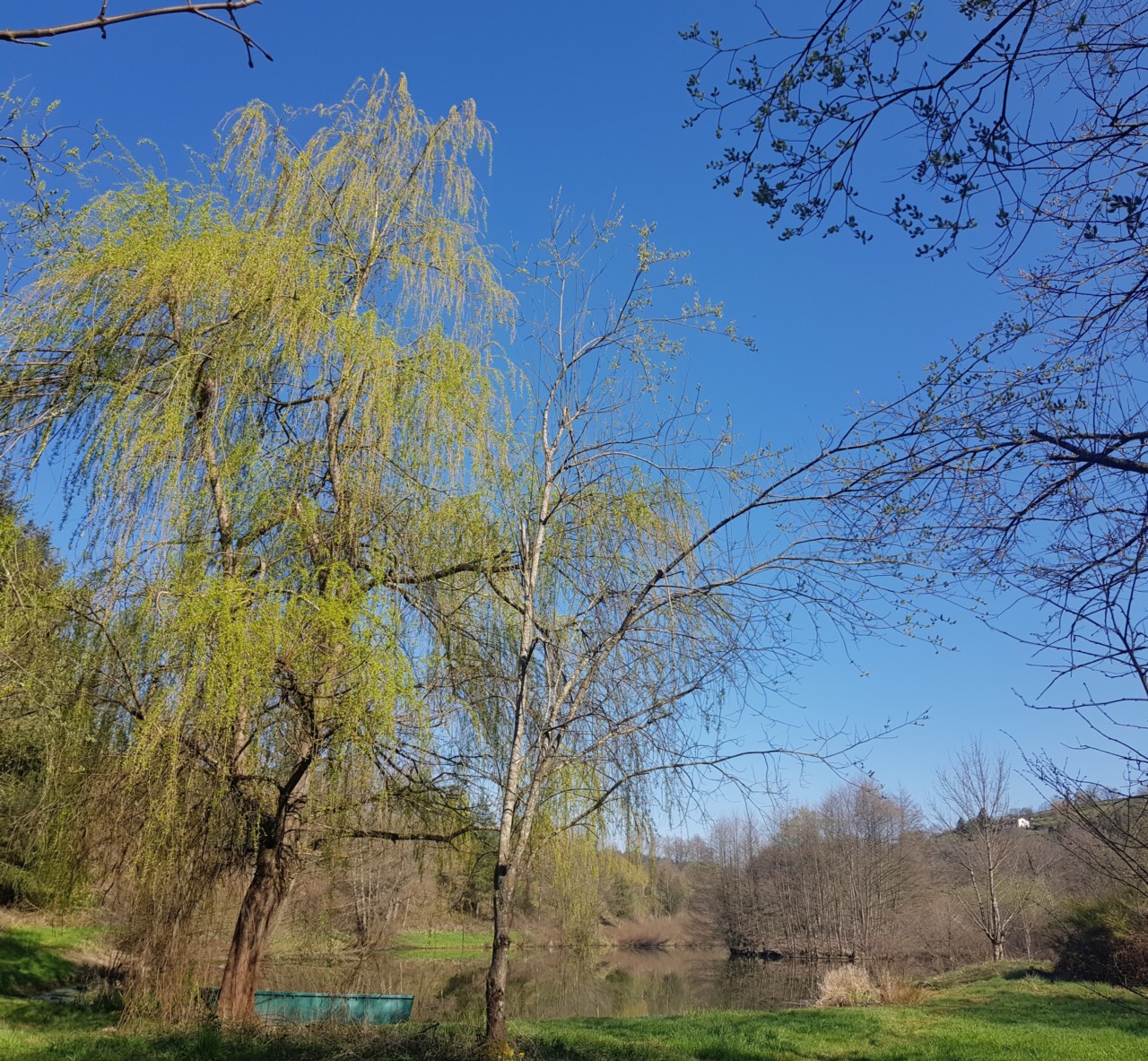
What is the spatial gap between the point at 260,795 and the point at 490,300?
16.9 ft

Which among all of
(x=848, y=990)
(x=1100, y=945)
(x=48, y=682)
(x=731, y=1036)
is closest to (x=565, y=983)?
(x=848, y=990)

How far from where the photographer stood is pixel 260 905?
6.75 meters

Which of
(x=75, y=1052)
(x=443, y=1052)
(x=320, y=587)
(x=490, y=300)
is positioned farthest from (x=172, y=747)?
(x=490, y=300)

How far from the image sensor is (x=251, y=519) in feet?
21.0

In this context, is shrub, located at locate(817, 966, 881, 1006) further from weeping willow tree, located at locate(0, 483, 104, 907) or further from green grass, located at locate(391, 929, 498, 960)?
weeping willow tree, located at locate(0, 483, 104, 907)

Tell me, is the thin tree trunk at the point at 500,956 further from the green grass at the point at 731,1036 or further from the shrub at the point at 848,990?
the shrub at the point at 848,990

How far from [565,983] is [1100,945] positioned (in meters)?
12.4

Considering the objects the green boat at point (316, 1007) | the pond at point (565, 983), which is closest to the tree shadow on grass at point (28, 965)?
the pond at point (565, 983)

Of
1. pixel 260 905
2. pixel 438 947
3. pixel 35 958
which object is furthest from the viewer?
pixel 438 947

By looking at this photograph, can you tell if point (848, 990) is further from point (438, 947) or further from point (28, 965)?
point (438, 947)

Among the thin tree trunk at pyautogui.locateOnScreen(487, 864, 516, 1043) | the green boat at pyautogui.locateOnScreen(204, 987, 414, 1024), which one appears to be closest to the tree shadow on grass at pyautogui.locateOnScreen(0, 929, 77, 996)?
the green boat at pyautogui.locateOnScreen(204, 987, 414, 1024)

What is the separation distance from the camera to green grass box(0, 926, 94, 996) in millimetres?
11672

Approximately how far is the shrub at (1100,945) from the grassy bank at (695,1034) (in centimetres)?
54

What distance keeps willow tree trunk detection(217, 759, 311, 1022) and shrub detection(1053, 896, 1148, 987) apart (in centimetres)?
1178
